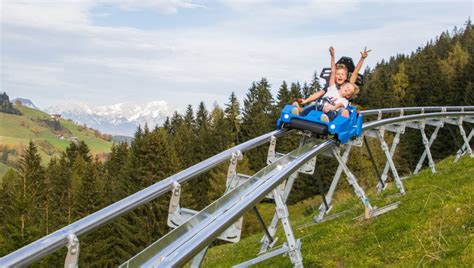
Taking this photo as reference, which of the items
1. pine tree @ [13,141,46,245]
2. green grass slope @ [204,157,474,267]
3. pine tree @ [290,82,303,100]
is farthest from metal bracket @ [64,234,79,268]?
pine tree @ [290,82,303,100]

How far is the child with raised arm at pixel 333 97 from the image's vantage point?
9.98 meters

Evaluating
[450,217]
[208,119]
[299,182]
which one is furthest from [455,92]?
[450,217]

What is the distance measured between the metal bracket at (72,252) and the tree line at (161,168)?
2212 centimetres

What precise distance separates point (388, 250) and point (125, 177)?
181 feet

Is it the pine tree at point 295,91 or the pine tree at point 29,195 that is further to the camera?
the pine tree at point 295,91

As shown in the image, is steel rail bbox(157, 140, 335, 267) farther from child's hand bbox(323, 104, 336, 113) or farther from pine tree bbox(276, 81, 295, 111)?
pine tree bbox(276, 81, 295, 111)

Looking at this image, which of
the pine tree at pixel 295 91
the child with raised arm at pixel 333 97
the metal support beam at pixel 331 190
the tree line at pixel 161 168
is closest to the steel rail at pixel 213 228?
the metal support beam at pixel 331 190

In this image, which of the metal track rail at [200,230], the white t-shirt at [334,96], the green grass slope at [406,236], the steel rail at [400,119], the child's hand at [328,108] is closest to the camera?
the metal track rail at [200,230]

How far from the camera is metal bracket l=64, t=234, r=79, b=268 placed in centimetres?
311

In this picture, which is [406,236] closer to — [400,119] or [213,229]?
[213,229]

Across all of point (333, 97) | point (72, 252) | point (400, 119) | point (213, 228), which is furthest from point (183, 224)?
point (400, 119)

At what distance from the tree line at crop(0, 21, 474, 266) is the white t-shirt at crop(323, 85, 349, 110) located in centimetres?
1707

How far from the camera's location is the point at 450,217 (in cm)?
788

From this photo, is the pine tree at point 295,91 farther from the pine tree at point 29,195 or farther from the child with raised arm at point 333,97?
the child with raised arm at point 333,97
